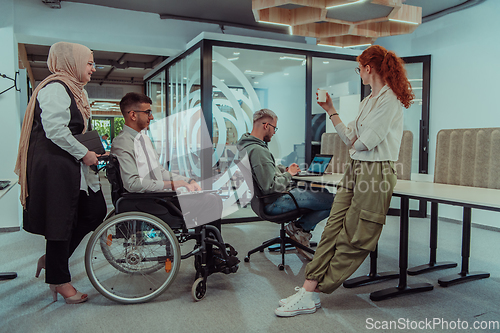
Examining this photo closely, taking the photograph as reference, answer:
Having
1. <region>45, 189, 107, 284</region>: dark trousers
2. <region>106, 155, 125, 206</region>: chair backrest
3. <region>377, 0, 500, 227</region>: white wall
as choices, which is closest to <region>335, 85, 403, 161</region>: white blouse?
<region>106, 155, 125, 206</region>: chair backrest

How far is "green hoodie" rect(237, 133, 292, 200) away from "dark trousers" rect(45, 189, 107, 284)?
43.6 inches

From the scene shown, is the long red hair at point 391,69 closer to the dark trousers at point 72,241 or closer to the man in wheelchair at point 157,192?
the man in wheelchair at point 157,192

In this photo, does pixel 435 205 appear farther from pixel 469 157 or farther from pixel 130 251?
pixel 130 251

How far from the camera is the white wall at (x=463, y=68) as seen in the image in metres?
4.54

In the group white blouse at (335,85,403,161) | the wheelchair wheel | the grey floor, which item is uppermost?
white blouse at (335,85,403,161)

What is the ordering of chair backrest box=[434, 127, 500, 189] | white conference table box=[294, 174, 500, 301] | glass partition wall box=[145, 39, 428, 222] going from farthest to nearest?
glass partition wall box=[145, 39, 428, 222]
chair backrest box=[434, 127, 500, 189]
white conference table box=[294, 174, 500, 301]

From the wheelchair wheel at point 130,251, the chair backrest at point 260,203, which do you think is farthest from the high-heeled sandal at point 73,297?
the chair backrest at point 260,203

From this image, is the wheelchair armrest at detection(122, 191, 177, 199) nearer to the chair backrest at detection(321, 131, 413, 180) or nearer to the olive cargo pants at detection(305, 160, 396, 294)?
the olive cargo pants at detection(305, 160, 396, 294)

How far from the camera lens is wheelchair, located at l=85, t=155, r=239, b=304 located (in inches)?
85.9

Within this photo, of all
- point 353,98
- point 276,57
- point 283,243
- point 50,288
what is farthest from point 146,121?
point 353,98

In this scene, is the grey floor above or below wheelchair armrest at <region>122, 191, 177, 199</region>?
below

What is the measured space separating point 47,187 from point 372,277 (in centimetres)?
225

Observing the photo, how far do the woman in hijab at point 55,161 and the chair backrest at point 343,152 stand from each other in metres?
2.41

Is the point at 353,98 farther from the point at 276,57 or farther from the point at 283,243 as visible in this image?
the point at 283,243
